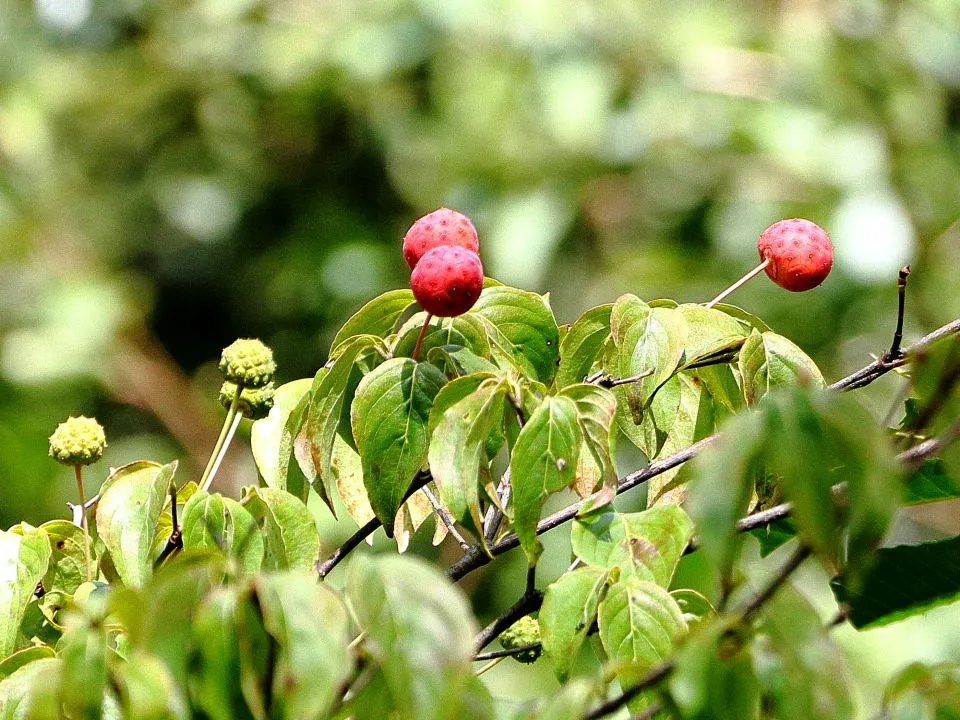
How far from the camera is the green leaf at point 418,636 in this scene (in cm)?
56

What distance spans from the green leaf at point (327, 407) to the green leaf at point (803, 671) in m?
0.35

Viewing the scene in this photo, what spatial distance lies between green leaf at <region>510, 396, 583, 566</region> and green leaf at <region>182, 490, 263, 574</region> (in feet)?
0.61

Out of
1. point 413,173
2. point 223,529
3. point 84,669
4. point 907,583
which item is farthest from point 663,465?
point 413,173

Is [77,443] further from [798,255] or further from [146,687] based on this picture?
[798,255]

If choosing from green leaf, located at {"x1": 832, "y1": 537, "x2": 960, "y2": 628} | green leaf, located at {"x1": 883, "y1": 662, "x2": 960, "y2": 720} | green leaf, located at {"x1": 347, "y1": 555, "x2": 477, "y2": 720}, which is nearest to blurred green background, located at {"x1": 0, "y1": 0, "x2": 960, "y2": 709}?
green leaf, located at {"x1": 832, "y1": 537, "x2": 960, "y2": 628}

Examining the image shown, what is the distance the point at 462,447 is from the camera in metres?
0.75

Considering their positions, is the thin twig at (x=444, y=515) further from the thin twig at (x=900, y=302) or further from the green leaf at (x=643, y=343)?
the thin twig at (x=900, y=302)

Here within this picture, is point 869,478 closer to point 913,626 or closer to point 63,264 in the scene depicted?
point 913,626

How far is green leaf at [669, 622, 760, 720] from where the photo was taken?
0.57 metres

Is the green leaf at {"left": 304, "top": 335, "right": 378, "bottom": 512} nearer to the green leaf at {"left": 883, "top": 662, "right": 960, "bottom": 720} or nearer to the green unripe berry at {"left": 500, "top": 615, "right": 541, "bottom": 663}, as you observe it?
the green unripe berry at {"left": 500, "top": 615, "right": 541, "bottom": 663}

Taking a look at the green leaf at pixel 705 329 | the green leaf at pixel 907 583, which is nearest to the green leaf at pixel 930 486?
the green leaf at pixel 907 583

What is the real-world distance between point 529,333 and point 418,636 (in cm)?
35

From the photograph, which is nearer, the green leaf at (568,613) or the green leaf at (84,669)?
the green leaf at (84,669)

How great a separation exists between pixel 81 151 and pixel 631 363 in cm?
325
